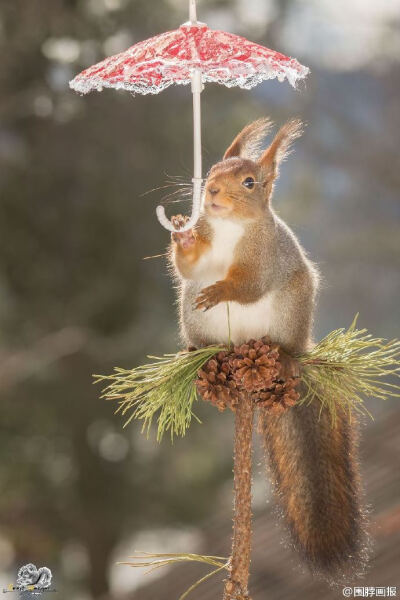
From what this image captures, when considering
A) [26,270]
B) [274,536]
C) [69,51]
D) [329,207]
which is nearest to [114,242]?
[26,270]

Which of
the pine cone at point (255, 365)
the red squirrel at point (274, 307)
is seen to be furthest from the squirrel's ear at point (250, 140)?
the pine cone at point (255, 365)

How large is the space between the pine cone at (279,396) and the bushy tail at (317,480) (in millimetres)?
94

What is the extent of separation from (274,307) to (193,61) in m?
0.30

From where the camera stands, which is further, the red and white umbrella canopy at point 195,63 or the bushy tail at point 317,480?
the bushy tail at point 317,480

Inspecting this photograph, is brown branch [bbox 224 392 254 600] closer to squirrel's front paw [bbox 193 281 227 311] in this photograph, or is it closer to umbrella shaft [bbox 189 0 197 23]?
squirrel's front paw [bbox 193 281 227 311]

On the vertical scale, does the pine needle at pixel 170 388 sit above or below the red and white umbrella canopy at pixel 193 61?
below

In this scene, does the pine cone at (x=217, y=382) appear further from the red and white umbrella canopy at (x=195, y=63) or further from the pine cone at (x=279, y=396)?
the red and white umbrella canopy at (x=195, y=63)

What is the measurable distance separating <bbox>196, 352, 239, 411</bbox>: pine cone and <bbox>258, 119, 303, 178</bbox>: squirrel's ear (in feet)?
0.75

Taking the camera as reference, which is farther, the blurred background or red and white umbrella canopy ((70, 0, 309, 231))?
the blurred background

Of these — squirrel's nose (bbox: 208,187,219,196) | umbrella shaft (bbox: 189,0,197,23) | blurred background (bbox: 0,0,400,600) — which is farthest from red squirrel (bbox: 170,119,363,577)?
blurred background (bbox: 0,0,400,600)

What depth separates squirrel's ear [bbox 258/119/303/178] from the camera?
42.4 inches

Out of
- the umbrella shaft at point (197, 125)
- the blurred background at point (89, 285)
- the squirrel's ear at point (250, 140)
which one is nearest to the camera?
the umbrella shaft at point (197, 125)

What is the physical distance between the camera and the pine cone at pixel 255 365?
1042 millimetres

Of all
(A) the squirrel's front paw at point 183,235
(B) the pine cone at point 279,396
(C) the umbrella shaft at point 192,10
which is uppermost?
(C) the umbrella shaft at point 192,10
